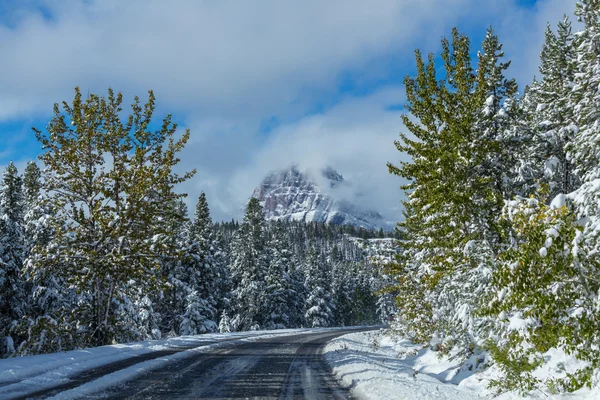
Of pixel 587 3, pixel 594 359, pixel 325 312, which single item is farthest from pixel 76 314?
pixel 325 312

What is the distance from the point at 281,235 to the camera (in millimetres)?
54406

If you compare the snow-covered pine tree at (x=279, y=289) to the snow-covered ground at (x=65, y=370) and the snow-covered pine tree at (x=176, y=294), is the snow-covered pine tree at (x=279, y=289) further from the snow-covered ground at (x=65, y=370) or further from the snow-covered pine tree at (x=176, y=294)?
the snow-covered ground at (x=65, y=370)

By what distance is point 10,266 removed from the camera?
21.7 meters

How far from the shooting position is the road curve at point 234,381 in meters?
7.65

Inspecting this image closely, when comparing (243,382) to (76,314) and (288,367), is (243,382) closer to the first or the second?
(288,367)

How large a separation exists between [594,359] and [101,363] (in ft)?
35.3

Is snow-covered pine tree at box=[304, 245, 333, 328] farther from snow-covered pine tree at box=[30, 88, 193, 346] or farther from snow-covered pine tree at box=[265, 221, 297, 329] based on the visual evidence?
snow-covered pine tree at box=[30, 88, 193, 346]

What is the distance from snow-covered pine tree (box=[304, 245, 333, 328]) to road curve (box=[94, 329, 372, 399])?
44.8 meters

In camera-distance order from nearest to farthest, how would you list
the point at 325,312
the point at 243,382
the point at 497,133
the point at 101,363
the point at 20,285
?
1. the point at 243,382
2. the point at 101,363
3. the point at 497,133
4. the point at 20,285
5. the point at 325,312

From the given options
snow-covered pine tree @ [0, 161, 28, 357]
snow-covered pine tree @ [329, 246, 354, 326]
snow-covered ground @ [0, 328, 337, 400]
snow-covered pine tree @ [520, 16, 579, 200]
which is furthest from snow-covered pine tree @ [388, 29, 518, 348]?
snow-covered pine tree @ [329, 246, 354, 326]

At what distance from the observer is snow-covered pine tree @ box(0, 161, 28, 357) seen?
71.3 ft

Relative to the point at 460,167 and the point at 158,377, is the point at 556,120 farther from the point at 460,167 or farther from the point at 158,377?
the point at 158,377

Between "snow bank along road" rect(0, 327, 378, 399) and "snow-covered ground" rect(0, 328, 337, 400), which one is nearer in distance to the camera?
"snow-covered ground" rect(0, 328, 337, 400)

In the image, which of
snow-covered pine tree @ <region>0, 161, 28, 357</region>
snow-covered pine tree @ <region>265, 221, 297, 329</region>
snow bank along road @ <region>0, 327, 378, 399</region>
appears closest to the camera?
snow bank along road @ <region>0, 327, 378, 399</region>
